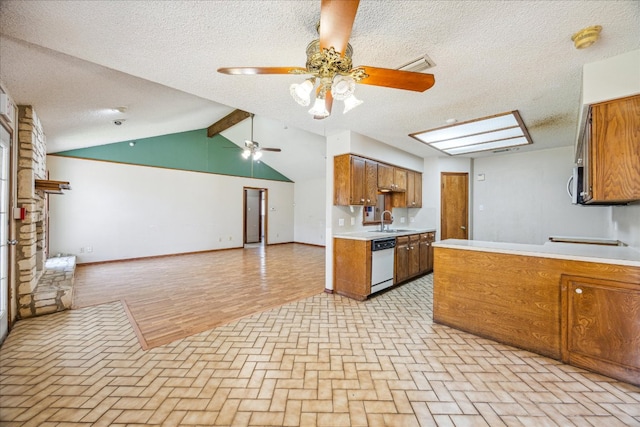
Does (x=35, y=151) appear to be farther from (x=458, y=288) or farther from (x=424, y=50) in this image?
(x=458, y=288)

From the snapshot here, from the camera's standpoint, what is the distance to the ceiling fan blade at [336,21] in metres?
1.10

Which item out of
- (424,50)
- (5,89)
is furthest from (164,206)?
(424,50)

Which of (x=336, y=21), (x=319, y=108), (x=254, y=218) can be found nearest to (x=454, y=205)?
(x=319, y=108)

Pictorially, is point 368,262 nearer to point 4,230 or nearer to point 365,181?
point 365,181

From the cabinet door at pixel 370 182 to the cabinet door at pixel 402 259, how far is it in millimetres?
768

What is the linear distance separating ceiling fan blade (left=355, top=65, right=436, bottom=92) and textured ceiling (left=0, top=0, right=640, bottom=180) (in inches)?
13.6

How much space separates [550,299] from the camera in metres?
2.13

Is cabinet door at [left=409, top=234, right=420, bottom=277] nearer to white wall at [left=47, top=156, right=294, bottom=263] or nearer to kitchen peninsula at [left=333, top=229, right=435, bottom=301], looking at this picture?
kitchen peninsula at [left=333, top=229, right=435, bottom=301]

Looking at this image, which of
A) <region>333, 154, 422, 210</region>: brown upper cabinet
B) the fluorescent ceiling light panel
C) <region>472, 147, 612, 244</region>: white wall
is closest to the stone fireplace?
<region>333, 154, 422, 210</region>: brown upper cabinet

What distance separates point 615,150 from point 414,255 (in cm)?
291

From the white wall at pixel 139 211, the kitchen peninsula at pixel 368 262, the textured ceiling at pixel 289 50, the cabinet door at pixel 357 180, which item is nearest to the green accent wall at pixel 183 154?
the white wall at pixel 139 211

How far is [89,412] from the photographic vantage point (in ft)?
5.04

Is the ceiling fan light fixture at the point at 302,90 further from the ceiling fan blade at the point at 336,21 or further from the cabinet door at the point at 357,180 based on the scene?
the cabinet door at the point at 357,180

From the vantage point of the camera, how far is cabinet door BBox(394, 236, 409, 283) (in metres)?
4.05
